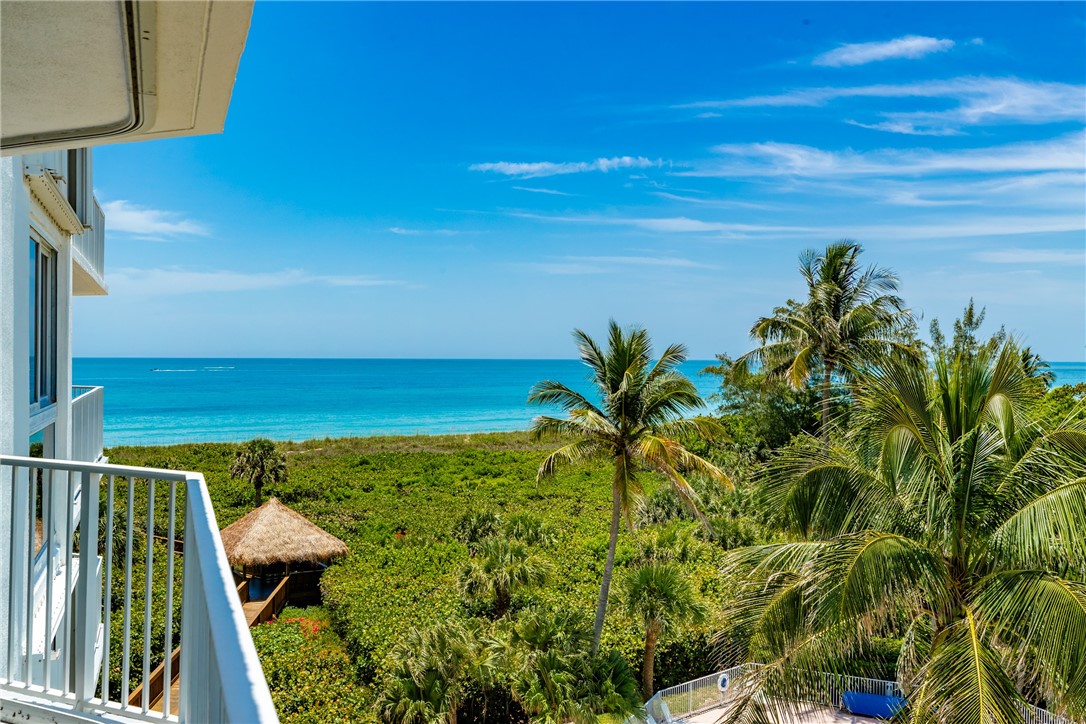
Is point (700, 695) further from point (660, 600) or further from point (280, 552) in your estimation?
point (280, 552)

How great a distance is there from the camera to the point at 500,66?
70188mm

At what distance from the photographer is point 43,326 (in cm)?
616

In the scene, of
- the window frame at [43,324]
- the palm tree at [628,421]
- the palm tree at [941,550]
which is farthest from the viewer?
the palm tree at [628,421]

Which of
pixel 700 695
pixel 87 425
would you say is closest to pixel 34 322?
pixel 87 425

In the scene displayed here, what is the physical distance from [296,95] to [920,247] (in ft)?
164

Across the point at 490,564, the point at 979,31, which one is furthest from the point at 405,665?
the point at 979,31

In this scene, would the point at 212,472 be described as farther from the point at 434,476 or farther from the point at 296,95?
the point at 296,95

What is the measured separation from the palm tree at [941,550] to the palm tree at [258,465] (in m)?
23.4

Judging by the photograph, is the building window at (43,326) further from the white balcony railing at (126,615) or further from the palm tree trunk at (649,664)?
the palm tree trunk at (649,664)

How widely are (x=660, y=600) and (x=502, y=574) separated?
3.72m

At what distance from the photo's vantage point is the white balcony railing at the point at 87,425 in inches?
276

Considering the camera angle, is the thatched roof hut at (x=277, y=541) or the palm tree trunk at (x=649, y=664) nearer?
the palm tree trunk at (x=649, y=664)

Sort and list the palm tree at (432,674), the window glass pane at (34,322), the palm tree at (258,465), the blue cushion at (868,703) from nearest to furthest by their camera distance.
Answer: the window glass pane at (34,322) < the palm tree at (432,674) < the blue cushion at (868,703) < the palm tree at (258,465)

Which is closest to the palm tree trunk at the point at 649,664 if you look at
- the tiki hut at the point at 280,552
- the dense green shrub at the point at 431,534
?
the dense green shrub at the point at 431,534
